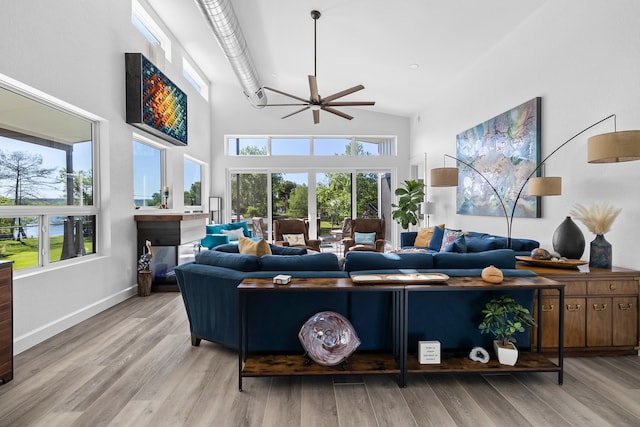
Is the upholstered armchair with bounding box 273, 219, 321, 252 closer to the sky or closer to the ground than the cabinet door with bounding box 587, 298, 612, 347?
closer to the sky

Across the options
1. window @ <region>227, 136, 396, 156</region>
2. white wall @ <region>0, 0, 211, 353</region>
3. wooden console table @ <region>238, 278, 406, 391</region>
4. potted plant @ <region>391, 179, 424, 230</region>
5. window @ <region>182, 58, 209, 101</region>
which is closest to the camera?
wooden console table @ <region>238, 278, 406, 391</region>

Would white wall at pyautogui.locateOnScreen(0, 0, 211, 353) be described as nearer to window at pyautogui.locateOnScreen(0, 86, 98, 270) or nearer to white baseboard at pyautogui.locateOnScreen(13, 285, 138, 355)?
white baseboard at pyautogui.locateOnScreen(13, 285, 138, 355)

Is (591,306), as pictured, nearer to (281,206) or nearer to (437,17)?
(437,17)

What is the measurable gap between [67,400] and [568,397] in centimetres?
314

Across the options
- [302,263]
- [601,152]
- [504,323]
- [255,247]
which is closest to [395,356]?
[504,323]

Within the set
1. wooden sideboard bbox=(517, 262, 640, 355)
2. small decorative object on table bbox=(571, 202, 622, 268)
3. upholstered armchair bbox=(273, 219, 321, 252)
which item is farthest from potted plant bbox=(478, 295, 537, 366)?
upholstered armchair bbox=(273, 219, 321, 252)

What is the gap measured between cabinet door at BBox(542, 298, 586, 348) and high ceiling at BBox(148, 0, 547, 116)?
315 centimetres

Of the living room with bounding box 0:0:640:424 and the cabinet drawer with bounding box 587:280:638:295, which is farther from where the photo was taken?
the living room with bounding box 0:0:640:424

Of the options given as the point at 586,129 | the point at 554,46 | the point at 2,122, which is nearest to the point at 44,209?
the point at 2,122

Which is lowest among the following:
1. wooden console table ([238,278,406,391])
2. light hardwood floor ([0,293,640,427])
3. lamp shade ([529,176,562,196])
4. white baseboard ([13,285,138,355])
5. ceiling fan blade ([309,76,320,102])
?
light hardwood floor ([0,293,640,427])

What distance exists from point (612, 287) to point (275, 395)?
2.72 metres

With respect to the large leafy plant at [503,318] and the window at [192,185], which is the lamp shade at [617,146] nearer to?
the large leafy plant at [503,318]

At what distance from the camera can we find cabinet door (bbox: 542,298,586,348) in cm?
263

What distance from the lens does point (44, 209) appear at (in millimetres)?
3148
